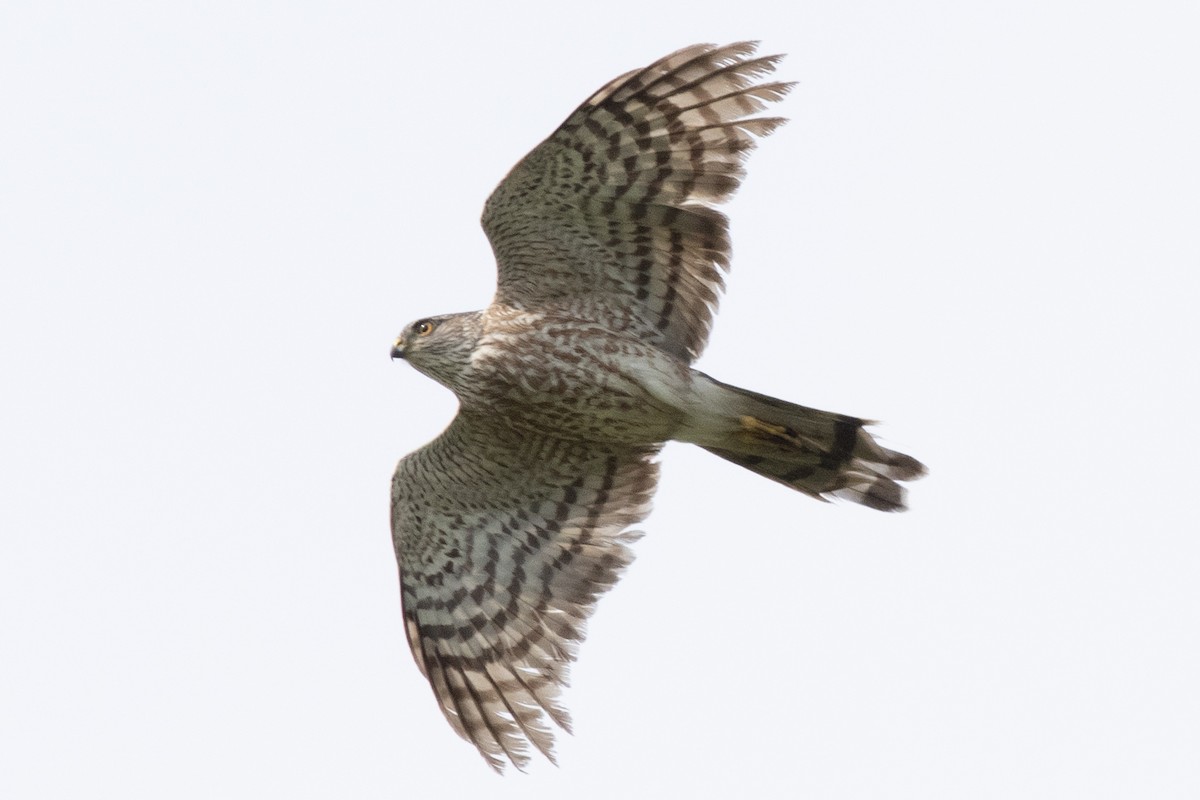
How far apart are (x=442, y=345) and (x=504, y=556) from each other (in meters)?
1.48

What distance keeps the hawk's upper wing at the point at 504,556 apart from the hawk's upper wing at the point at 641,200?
93 centimetres

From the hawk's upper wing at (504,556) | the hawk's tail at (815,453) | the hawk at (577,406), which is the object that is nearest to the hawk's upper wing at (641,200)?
the hawk at (577,406)

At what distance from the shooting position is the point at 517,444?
1111 centimetres

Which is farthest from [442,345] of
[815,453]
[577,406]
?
[815,453]

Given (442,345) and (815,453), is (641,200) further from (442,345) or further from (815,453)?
(815,453)

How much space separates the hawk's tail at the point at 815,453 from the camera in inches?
422

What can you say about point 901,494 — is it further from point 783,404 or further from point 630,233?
point 630,233

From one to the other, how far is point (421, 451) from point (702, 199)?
2.34 metres

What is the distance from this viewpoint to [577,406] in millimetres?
10688

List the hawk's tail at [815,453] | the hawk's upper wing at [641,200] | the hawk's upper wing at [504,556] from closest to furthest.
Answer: the hawk's upper wing at [641,200]
the hawk's tail at [815,453]
the hawk's upper wing at [504,556]

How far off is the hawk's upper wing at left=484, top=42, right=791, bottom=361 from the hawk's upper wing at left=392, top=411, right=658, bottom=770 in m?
0.93

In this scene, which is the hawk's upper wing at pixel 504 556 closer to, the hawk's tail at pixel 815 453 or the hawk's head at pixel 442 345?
the hawk's head at pixel 442 345

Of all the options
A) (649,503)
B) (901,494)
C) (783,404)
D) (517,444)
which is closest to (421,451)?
(517,444)

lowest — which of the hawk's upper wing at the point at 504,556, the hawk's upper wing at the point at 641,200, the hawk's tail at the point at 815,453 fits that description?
the hawk's upper wing at the point at 504,556
